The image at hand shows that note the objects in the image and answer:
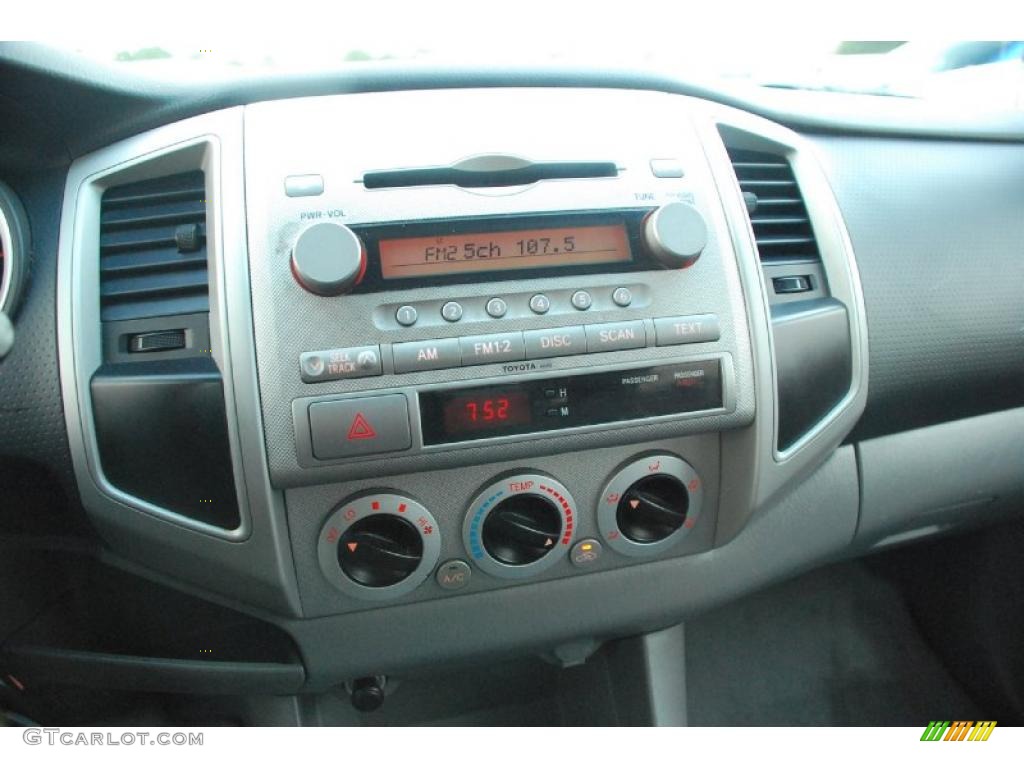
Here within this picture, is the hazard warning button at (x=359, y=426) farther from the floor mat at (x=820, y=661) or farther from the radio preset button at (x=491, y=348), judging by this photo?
the floor mat at (x=820, y=661)

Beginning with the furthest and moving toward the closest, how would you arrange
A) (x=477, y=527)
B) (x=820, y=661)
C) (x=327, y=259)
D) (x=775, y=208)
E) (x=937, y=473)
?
(x=820, y=661)
(x=937, y=473)
(x=775, y=208)
(x=477, y=527)
(x=327, y=259)

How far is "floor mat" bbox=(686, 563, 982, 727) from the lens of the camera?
1.54 meters

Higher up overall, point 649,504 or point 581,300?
point 581,300

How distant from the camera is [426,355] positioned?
0.77 metres

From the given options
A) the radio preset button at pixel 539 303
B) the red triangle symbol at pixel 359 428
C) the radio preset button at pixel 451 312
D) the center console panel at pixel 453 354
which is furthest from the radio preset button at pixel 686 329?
the red triangle symbol at pixel 359 428

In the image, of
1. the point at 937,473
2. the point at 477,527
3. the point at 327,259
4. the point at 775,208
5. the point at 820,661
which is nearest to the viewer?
the point at 327,259

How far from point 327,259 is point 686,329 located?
420 mm

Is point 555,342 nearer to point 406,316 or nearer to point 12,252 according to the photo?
point 406,316

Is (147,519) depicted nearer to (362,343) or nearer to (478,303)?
(362,343)

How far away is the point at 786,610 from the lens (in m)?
1.63

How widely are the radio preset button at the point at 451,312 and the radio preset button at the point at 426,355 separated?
24mm

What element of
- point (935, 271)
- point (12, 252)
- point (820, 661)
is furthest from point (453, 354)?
point (820, 661)

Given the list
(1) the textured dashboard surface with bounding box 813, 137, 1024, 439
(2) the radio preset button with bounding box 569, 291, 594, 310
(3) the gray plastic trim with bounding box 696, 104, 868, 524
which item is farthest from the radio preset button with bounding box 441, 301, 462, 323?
(1) the textured dashboard surface with bounding box 813, 137, 1024, 439

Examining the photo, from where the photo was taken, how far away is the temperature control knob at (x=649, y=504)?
89 cm
